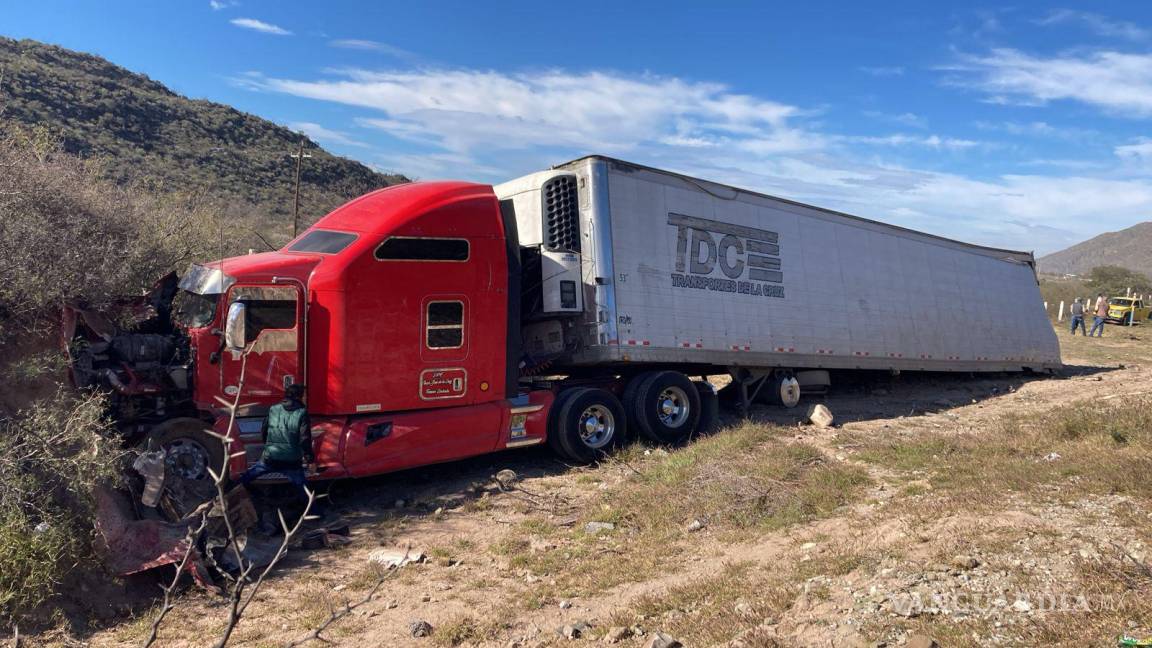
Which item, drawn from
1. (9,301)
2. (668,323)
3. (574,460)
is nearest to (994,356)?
(668,323)

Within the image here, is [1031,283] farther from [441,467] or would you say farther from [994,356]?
[441,467]

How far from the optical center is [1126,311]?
32.6m

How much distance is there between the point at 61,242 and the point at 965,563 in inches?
351

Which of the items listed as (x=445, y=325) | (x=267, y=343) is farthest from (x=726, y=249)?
(x=267, y=343)

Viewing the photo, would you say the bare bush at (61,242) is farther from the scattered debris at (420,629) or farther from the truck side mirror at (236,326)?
the scattered debris at (420,629)

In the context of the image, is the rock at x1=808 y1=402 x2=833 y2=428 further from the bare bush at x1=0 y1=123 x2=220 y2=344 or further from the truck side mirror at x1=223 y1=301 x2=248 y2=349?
the bare bush at x1=0 y1=123 x2=220 y2=344

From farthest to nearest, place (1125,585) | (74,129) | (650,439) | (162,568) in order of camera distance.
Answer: (74,129) < (650,439) < (162,568) < (1125,585)

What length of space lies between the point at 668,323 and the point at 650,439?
1594mm

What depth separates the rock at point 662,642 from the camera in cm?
441

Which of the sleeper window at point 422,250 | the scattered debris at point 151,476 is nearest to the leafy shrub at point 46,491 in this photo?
the scattered debris at point 151,476

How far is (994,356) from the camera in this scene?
16.3m

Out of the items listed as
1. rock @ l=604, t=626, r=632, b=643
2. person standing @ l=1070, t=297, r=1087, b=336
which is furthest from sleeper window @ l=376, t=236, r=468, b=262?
person standing @ l=1070, t=297, r=1087, b=336

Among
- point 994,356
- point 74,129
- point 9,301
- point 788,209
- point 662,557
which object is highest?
point 74,129

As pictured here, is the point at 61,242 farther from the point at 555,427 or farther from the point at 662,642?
the point at 662,642
